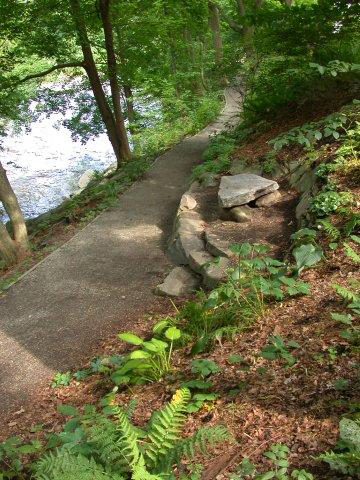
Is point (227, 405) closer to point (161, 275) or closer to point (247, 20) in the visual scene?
point (161, 275)

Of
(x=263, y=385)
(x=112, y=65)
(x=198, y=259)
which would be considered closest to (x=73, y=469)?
(x=263, y=385)

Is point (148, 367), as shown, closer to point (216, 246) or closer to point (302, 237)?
point (302, 237)

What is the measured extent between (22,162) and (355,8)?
1950cm

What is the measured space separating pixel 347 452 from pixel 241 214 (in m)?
4.36

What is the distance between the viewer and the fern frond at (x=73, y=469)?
2214mm

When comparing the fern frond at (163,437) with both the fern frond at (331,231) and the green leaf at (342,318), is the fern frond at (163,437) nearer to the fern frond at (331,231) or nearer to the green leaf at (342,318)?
the green leaf at (342,318)

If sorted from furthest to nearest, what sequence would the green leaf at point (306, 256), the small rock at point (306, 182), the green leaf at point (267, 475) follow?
the small rock at point (306, 182) < the green leaf at point (306, 256) < the green leaf at point (267, 475)

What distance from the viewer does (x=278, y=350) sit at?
341 centimetres

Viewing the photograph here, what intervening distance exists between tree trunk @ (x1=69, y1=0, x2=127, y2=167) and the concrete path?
12.9 ft

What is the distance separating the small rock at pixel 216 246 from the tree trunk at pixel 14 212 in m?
3.89

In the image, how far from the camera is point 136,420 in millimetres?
3410

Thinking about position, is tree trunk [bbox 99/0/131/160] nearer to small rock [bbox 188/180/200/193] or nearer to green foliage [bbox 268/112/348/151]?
small rock [bbox 188/180/200/193]

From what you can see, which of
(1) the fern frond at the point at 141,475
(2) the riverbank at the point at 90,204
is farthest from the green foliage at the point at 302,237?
(2) the riverbank at the point at 90,204

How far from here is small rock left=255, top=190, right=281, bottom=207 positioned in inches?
258
